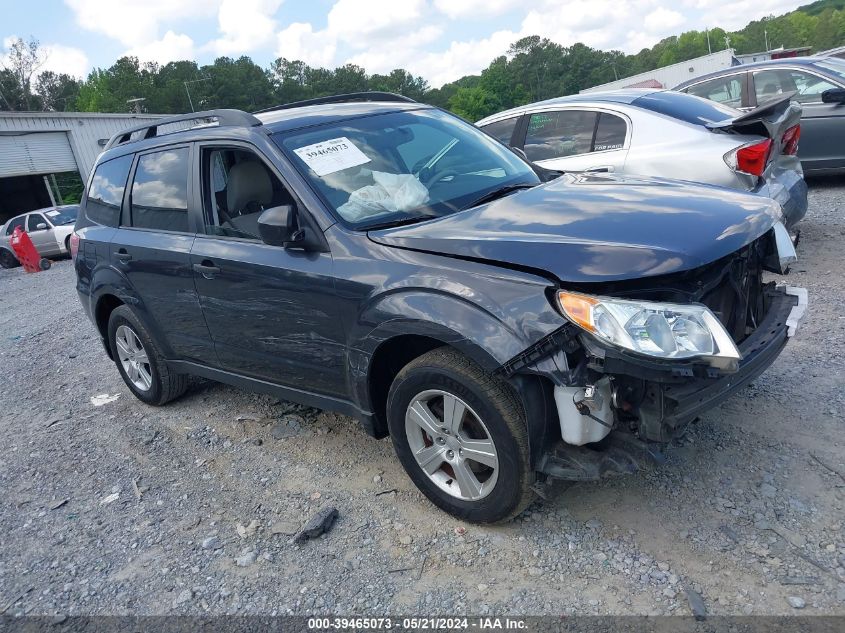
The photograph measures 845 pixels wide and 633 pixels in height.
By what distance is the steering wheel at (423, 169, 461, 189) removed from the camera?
3652 mm

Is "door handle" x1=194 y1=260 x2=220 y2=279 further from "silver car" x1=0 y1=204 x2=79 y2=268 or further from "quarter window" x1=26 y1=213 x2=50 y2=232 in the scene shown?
"quarter window" x1=26 y1=213 x2=50 y2=232

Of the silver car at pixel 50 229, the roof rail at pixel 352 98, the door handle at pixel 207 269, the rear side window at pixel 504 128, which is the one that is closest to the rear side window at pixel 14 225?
the silver car at pixel 50 229

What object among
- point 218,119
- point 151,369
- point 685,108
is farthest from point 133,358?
point 685,108

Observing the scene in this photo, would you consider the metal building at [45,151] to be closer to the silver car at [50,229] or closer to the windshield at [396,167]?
the silver car at [50,229]

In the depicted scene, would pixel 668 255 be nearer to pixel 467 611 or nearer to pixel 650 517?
pixel 650 517

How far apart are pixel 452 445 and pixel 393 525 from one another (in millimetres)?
565

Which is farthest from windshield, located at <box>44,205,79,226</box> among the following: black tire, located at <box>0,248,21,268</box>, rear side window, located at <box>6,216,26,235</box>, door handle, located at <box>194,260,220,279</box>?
door handle, located at <box>194,260,220,279</box>

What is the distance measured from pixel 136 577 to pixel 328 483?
3.45ft

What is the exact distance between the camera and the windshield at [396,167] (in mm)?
3453

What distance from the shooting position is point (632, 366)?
2.48m

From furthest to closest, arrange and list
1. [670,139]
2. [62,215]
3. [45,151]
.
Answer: [45,151], [62,215], [670,139]

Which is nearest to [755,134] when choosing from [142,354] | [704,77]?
[704,77]

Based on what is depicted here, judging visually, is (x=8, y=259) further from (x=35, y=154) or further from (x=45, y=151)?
(x=45, y=151)

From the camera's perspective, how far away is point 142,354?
509cm
